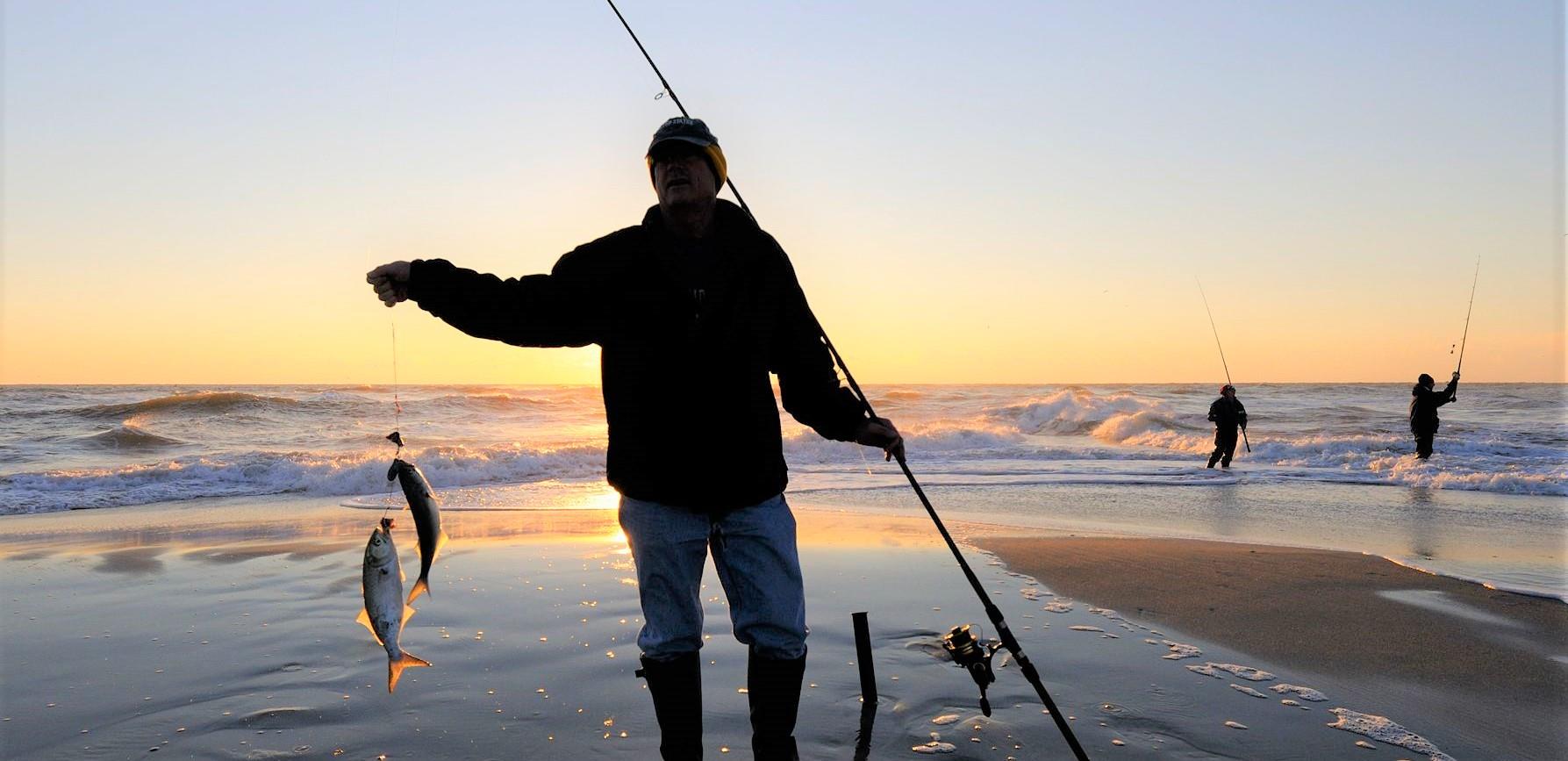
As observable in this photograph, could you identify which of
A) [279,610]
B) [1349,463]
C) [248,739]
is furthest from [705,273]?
[1349,463]

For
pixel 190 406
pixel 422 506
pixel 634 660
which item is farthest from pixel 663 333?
pixel 190 406

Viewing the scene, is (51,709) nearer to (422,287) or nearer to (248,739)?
(248,739)

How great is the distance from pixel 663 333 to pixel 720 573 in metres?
0.79

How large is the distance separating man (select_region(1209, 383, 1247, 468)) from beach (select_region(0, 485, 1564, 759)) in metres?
10.7

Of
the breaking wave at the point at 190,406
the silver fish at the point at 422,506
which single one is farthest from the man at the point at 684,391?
the breaking wave at the point at 190,406

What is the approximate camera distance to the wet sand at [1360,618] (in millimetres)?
4582

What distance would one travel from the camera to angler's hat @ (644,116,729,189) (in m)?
2.92

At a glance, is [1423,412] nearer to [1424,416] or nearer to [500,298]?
[1424,416]

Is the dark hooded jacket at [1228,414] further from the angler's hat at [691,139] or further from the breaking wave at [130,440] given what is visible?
the breaking wave at [130,440]

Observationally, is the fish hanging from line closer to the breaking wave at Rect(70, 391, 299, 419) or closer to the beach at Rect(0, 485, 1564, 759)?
the beach at Rect(0, 485, 1564, 759)

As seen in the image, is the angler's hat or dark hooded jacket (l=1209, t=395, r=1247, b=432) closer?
the angler's hat

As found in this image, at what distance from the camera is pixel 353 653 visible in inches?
197

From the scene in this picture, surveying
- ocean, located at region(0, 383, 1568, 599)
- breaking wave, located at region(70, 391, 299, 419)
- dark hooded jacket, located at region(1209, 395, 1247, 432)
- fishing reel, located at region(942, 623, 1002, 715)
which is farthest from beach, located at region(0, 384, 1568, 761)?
breaking wave, located at region(70, 391, 299, 419)

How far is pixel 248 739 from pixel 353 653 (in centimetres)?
122
